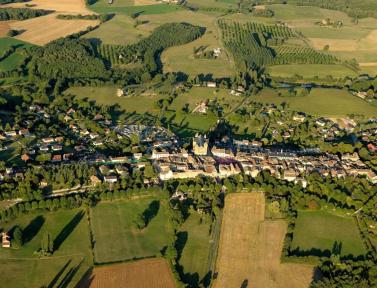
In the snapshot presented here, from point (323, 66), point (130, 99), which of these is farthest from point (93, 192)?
point (323, 66)

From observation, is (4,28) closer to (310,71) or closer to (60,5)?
(60,5)

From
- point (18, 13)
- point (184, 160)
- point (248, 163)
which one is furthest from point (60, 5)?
point (248, 163)

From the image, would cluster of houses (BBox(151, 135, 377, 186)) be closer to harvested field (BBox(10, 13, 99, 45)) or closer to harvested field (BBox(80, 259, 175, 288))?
harvested field (BBox(80, 259, 175, 288))

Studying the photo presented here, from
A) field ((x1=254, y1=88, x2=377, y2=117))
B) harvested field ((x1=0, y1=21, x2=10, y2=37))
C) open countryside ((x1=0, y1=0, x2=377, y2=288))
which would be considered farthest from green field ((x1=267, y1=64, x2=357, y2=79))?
harvested field ((x1=0, y1=21, x2=10, y2=37))

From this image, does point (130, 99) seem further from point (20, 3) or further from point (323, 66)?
point (20, 3)

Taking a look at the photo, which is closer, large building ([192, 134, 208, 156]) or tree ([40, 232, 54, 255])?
tree ([40, 232, 54, 255])

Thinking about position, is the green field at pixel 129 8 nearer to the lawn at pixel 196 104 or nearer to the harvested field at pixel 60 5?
the harvested field at pixel 60 5
